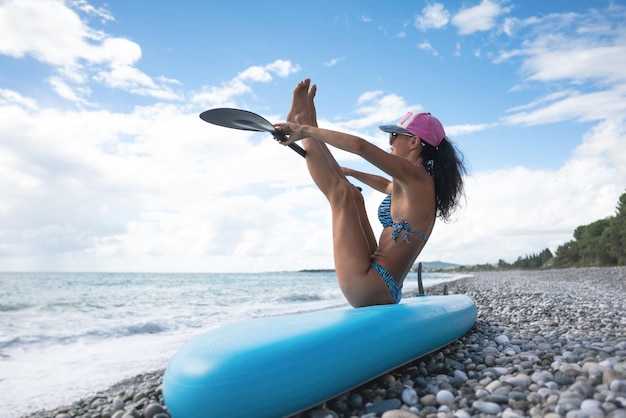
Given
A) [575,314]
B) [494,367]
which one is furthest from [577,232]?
[494,367]

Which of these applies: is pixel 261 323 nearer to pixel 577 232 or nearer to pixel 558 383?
pixel 558 383

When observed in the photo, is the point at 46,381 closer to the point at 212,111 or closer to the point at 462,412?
the point at 212,111

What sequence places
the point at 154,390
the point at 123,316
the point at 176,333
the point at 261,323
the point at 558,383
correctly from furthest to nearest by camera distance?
1. the point at 123,316
2. the point at 176,333
3. the point at 154,390
4. the point at 261,323
5. the point at 558,383

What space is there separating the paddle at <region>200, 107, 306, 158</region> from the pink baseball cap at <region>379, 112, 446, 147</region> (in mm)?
785

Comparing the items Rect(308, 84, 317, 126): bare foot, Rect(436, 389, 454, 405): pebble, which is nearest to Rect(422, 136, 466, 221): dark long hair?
Rect(308, 84, 317, 126): bare foot

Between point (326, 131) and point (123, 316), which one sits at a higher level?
point (326, 131)

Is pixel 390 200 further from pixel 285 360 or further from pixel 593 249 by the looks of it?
pixel 593 249

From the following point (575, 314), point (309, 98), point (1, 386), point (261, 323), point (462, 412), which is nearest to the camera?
point (462, 412)

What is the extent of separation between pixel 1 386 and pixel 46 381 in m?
0.42

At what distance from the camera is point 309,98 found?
366cm

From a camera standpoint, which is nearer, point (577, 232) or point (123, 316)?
point (123, 316)

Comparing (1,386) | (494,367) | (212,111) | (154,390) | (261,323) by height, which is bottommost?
(1,386)

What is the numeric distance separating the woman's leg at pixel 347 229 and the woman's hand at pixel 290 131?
0.83 feet

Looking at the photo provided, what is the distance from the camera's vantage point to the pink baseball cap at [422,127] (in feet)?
11.6
